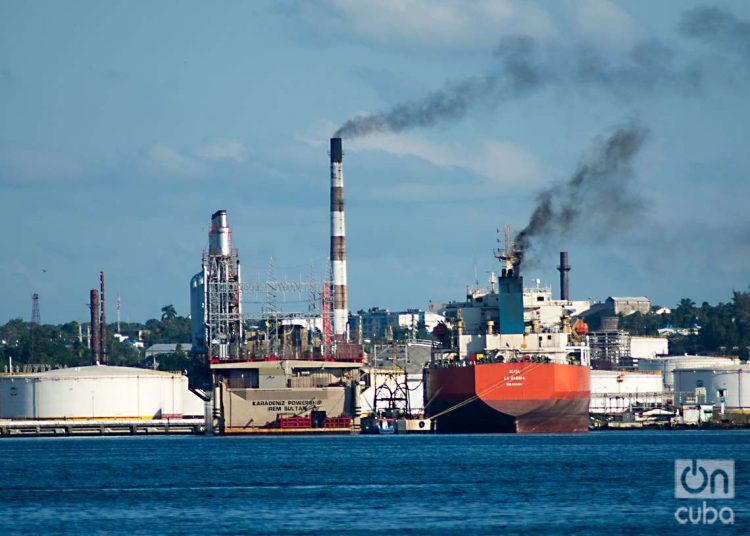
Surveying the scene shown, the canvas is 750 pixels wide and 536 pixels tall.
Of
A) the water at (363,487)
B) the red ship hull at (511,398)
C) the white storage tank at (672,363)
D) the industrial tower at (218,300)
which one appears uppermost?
the industrial tower at (218,300)

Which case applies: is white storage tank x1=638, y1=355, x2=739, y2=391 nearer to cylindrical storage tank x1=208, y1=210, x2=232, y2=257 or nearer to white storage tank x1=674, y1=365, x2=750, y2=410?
white storage tank x1=674, y1=365, x2=750, y2=410

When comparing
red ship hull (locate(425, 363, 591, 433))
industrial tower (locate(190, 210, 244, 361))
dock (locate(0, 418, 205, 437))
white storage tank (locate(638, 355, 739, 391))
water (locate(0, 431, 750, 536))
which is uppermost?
industrial tower (locate(190, 210, 244, 361))

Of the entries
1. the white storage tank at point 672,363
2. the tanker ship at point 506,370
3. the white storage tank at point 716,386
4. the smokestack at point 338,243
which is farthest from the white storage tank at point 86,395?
the white storage tank at point 672,363

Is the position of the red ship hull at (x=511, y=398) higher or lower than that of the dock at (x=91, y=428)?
higher

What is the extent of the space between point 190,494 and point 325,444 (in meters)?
45.5

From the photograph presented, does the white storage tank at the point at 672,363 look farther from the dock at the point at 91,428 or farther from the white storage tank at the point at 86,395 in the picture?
the dock at the point at 91,428

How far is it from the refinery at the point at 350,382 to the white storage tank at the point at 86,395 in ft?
0.41

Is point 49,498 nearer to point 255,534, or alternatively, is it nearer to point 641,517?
point 255,534

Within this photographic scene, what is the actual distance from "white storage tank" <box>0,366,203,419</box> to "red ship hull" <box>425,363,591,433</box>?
3603cm

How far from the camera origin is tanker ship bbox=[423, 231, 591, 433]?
121 meters

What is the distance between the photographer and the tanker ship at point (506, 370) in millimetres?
121312

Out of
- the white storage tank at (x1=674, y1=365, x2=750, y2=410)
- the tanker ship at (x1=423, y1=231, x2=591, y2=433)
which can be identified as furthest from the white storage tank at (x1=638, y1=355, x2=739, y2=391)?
the tanker ship at (x1=423, y1=231, x2=591, y2=433)

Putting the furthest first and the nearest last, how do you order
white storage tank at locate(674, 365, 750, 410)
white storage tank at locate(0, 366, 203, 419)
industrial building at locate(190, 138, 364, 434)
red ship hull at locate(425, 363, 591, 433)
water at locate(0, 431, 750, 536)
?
white storage tank at locate(674, 365, 750, 410) < white storage tank at locate(0, 366, 203, 419) < industrial building at locate(190, 138, 364, 434) < red ship hull at locate(425, 363, 591, 433) < water at locate(0, 431, 750, 536)

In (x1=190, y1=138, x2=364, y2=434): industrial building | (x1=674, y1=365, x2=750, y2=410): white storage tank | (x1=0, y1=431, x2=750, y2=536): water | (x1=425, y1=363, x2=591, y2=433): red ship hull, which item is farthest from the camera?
(x1=674, y1=365, x2=750, y2=410): white storage tank
